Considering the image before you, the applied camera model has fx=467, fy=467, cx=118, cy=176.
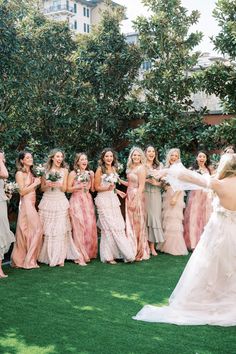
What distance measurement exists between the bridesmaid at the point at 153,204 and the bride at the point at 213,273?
11.7 feet

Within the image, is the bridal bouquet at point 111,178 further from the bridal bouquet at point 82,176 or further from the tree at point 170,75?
the tree at point 170,75

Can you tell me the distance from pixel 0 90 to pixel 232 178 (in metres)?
5.69

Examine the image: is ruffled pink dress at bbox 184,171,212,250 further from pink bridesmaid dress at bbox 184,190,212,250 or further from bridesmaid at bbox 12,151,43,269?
bridesmaid at bbox 12,151,43,269

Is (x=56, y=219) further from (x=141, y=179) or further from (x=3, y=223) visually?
(x=141, y=179)

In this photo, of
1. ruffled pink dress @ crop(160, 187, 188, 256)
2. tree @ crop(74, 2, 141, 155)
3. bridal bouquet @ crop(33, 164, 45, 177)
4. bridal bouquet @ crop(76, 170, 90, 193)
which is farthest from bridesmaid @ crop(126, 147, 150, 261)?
tree @ crop(74, 2, 141, 155)

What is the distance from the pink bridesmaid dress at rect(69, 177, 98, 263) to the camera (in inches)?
345

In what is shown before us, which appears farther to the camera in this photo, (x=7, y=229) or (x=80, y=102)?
(x=80, y=102)

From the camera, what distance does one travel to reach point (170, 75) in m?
12.0

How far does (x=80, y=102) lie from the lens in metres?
12.2

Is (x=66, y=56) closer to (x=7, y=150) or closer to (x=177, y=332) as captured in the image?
(x=7, y=150)

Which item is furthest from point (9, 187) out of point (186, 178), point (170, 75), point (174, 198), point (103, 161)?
point (170, 75)

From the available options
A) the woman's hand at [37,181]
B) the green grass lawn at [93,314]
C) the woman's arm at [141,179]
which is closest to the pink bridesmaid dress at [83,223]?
the green grass lawn at [93,314]

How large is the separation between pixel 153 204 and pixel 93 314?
3.95 metres

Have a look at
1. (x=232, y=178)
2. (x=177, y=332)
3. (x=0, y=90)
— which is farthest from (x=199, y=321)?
(x=0, y=90)
